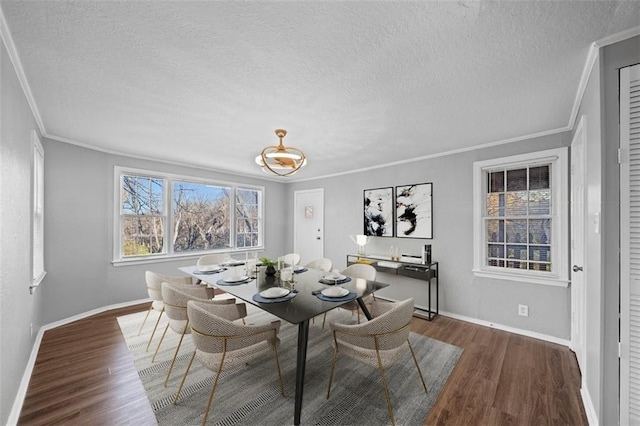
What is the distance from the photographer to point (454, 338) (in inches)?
117

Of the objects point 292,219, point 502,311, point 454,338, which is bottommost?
point 454,338

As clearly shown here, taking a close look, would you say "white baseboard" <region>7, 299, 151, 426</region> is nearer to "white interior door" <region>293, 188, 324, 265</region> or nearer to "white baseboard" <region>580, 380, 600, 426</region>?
"white interior door" <region>293, 188, 324, 265</region>

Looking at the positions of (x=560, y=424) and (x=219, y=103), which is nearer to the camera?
(x=560, y=424)

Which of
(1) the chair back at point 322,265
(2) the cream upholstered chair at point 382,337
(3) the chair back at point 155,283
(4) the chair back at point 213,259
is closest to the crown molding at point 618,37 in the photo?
(2) the cream upholstered chair at point 382,337

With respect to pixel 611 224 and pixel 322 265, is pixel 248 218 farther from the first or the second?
pixel 611 224

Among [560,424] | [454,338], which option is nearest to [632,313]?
[560,424]

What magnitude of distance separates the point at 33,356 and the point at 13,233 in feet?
5.30

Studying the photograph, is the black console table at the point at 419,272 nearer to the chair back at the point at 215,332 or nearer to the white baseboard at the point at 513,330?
the white baseboard at the point at 513,330

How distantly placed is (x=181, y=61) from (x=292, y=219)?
4721 mm

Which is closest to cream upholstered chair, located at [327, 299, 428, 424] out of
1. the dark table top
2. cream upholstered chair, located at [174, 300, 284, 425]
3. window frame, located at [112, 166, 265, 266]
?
the dark table top

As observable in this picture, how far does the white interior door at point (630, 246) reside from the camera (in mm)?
1394

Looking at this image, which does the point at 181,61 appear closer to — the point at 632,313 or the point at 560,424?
the point at 632,313

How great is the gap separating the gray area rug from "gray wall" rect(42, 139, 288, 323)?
1.39 meters

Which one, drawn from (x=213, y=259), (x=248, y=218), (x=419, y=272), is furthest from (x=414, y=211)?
(x=248, y=218)
